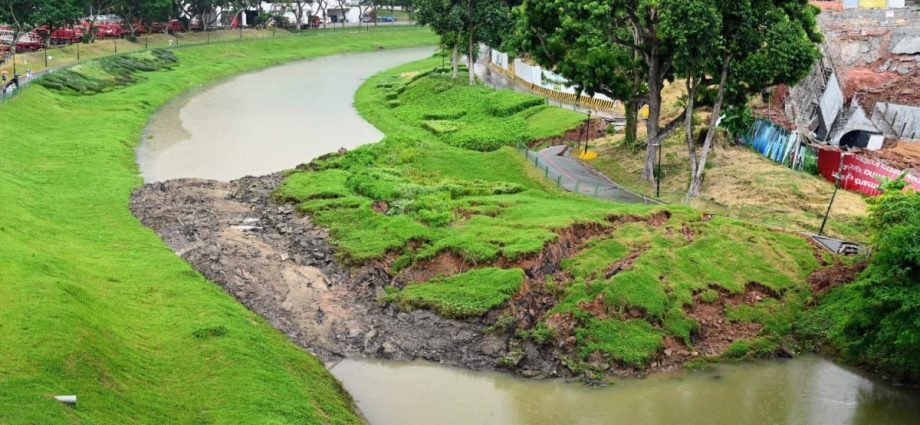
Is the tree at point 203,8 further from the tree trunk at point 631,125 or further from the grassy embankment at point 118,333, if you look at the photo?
the tree trunk at point 631,125

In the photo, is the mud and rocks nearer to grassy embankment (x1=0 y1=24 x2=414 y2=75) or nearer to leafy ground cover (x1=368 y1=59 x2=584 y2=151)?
leafy ground cover (x1=368 y1=59 x2=584 y2=151)

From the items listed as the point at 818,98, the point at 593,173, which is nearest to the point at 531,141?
the point at 593,173

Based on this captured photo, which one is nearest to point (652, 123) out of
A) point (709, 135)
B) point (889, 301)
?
point (709, 135)

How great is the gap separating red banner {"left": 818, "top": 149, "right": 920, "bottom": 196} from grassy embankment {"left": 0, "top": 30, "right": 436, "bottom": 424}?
87.8ft

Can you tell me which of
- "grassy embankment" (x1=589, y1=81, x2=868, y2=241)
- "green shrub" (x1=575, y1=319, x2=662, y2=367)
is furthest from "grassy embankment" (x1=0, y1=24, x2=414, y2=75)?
"green shrub" (x1=575, y1=319, x2=662, y2=367)

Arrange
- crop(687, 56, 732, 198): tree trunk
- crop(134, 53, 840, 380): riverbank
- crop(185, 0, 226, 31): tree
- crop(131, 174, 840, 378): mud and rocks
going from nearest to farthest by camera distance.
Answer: crop(131, 174, 840, 378): mud and rocks < crop(134, 53, 840, 380): riverbank < crop(687, 56, 732, 198): tree trunk < crop(185, 0, 226, 31): tree

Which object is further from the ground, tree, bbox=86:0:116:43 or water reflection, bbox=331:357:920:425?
tree, bbox=86:0:116:43

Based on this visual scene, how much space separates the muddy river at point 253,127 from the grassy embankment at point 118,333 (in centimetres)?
837

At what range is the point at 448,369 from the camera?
29.9 m

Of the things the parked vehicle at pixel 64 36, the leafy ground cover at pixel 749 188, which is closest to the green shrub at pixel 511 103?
A: the leafy ground cover at pixel 749 188

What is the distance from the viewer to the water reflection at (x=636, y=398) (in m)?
27.2

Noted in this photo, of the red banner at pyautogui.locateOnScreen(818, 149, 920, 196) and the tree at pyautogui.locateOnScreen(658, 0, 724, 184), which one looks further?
the red banner at pyautogui.locateOnScreen(818, 149, 920, 196)

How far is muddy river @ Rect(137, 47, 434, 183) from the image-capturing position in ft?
181

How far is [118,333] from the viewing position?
88.3ft
